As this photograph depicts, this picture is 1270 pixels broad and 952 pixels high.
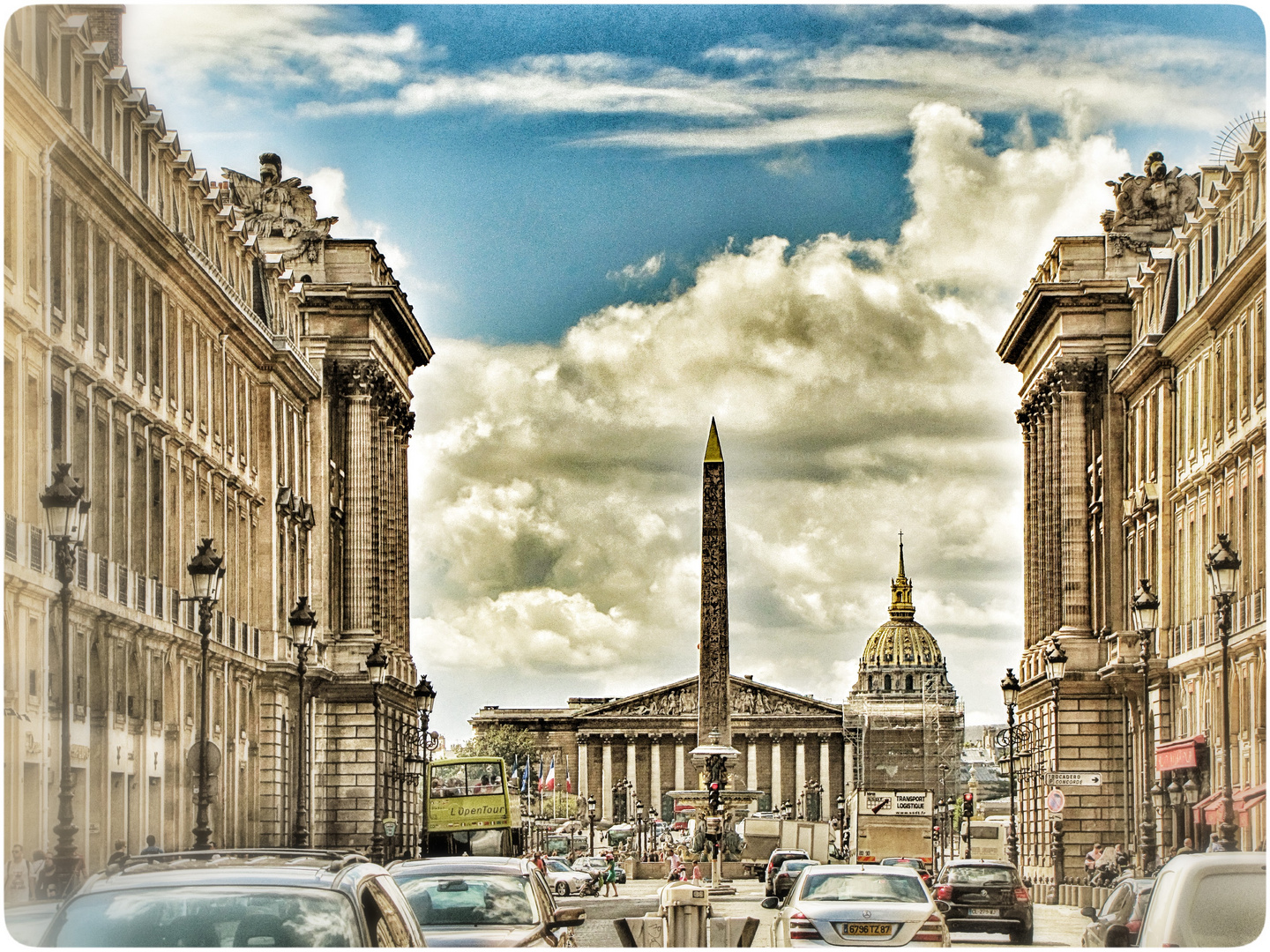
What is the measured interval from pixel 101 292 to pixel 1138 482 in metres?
28.4

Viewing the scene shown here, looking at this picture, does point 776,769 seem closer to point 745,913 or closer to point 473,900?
point 745,913

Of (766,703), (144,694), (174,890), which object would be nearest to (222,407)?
(144,694)

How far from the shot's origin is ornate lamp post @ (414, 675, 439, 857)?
221ft

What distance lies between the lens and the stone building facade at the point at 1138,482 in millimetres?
37750

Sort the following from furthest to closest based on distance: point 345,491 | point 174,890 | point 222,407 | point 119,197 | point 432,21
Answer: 1. point 345,491
2. point 222,407
3. point 119,197
4. point 432,21
5. point 174,890

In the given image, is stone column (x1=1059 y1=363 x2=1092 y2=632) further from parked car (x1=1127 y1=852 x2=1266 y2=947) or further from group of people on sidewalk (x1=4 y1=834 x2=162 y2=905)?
parked car (x1=1127 y1=852 x2=1266 y2=947)

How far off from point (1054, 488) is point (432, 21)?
4141 cm

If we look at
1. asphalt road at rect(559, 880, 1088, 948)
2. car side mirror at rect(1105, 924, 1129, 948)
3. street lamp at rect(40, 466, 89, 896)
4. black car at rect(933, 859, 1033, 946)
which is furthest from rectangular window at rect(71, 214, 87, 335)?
car side mirror at rect(1105, 924, 1129, 948)

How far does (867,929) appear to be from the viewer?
79.4 feet

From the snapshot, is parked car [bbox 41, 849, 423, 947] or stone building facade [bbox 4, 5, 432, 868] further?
stone building facade [bbox 4, 5, 432, 868]

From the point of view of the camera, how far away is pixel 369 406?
2832 inches

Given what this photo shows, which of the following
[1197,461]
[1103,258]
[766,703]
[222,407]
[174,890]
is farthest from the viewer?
[766,703]

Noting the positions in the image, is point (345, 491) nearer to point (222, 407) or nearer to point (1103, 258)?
point (222, 407)

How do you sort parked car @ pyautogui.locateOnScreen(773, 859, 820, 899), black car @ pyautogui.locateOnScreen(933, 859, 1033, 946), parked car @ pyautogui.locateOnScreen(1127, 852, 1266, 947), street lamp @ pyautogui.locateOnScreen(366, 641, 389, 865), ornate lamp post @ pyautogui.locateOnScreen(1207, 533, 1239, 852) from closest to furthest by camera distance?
parked car @ pyautogui.locateOnScreen(1127, 852, 1266, 947) → ornate lamp post @ pyautogui.locateOnScreen(1207, 533, 1239, 852) → black car @ pyautogui.locateOnScreen(933, 859, 1033, 946) → parked car @ pyautogui.locateOnScreen(773, 859, 820, 899) → street lamp @ pyautogui.locateOnScreen(366, 641, 389, 865)
